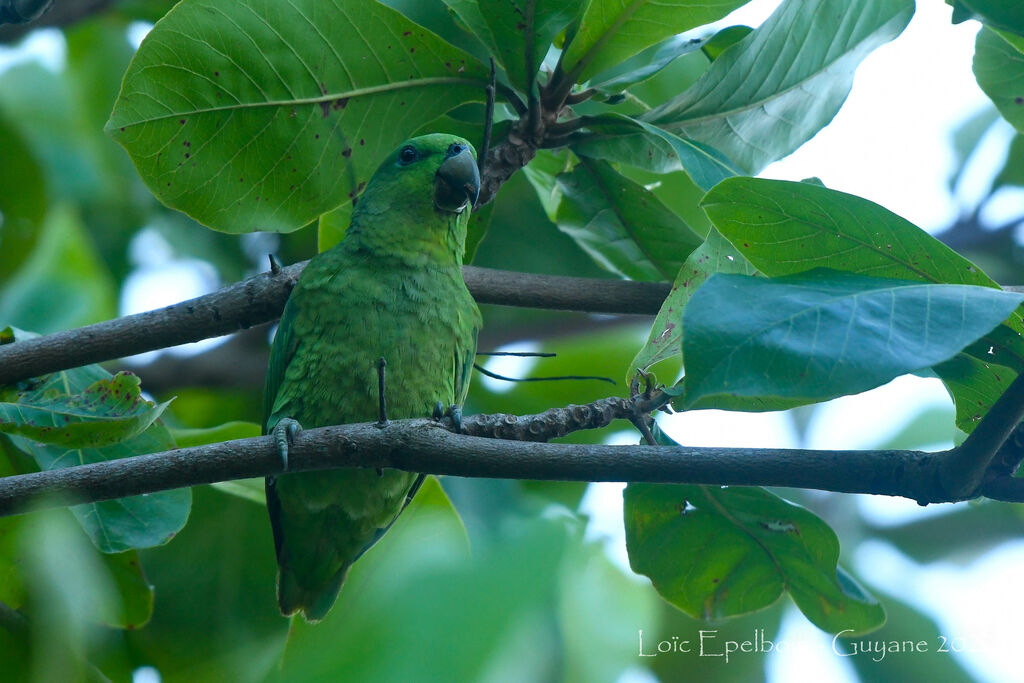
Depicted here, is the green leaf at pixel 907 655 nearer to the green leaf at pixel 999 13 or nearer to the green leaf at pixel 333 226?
the green leaf at pixel 999 13

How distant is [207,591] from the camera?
3090 millimetres

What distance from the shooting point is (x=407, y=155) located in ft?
10.0

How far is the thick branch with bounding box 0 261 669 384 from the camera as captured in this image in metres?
2.45

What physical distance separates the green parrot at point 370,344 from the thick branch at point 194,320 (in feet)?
0.53

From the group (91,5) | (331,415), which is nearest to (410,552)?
(331,415)

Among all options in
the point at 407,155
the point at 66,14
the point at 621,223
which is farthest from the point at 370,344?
the point at 66,14

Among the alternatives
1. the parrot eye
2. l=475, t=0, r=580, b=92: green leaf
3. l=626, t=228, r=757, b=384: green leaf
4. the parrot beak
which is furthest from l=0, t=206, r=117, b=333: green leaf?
l=626, t=228, r=757, b=384: green leaf

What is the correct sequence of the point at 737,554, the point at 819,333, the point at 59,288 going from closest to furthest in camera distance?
the point at 819,333 → the point at 737,554 → the point at 59,288

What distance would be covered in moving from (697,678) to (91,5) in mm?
3925

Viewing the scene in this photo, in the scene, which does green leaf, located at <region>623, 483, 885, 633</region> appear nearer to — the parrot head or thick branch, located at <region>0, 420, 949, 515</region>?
thick branch, located at <region>0, 420, 949, 515</region>

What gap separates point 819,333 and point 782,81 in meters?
1.40

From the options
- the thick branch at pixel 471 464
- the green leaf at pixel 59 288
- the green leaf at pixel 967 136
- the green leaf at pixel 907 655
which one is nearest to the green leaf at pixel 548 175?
the thick branch at pixel 471 464

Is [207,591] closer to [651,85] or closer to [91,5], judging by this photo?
[651,85]

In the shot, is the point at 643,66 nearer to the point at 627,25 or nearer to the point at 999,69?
the point at 627,25
